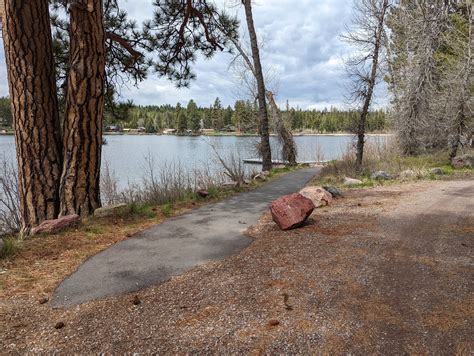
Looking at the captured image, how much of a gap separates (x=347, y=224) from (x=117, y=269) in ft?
10.3

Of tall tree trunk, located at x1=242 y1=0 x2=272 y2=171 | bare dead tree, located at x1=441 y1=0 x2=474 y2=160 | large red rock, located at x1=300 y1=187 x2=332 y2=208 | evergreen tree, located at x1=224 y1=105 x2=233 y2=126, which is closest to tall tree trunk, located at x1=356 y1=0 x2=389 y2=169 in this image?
bare dead tree, located at x1=441 y1=0 x2=474 y2=160

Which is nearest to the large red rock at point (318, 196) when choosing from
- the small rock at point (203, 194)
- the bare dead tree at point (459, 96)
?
the small rock at point (203, 194)

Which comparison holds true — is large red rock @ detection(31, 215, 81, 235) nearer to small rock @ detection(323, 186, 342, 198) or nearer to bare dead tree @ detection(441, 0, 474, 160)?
small rock @ detection(323, 186, 342, 198)

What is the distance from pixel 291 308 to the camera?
270 cm

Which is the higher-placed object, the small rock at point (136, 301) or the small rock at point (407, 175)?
the small rock at point (407, 175)

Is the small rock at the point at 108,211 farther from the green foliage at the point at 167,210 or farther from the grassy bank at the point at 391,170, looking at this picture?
the grassy bank at the point at 391,170

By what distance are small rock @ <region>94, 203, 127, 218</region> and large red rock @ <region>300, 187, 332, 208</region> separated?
3134 millimetres

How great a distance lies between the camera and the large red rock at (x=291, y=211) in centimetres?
487

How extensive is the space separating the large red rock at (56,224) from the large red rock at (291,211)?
272 cm

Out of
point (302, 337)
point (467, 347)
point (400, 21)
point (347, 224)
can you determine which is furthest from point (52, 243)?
point (400, 21)

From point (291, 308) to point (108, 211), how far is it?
356 centimetres

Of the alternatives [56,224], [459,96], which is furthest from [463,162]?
[56,224]

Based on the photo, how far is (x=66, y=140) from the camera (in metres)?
5.16

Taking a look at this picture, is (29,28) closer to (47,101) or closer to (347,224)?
(47,101)
